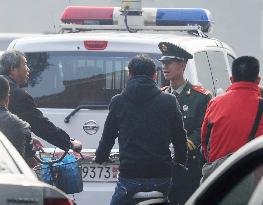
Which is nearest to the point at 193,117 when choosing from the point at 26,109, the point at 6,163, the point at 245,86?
the point at 245,86

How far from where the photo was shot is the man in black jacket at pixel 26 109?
357 inches

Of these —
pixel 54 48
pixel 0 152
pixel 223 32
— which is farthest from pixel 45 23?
pixel 0 152

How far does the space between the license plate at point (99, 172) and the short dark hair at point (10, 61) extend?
3.19ft

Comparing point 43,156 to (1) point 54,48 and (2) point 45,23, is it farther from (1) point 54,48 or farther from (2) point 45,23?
(2) point 45,23

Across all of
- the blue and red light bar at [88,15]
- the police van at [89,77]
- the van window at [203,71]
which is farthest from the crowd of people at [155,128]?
the blue and red light bar at [88,15]

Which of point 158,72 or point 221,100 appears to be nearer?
point 221,100

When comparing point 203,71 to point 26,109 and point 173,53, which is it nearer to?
point 173,53

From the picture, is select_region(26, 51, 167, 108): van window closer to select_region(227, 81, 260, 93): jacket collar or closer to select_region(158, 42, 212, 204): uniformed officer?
select_region(158, 42, 212, 204): uniformed officer

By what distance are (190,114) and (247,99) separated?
1.05 m

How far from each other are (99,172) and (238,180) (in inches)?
198

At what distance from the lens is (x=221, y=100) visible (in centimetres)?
816

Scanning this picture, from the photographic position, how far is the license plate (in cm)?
956

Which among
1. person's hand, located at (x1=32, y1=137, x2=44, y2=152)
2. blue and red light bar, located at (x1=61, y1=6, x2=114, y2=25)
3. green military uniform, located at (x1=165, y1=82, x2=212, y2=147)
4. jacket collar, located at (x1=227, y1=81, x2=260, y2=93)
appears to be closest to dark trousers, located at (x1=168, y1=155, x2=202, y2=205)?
green military uniform, located at (x1=165, y1=82, x2=212, y2=147)

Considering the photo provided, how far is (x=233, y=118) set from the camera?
8070 mm
